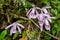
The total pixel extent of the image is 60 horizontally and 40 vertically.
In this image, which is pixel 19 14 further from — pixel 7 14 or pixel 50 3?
pixel 50 3

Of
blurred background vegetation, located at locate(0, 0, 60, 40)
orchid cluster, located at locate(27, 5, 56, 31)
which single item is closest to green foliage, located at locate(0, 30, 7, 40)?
blurred background vegetation, located at locate(0, 0, 60, 40)

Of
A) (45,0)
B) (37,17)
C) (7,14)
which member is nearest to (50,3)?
(45,0)

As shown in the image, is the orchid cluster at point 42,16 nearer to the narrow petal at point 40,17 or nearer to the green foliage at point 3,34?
the narrow petal at point 40,17

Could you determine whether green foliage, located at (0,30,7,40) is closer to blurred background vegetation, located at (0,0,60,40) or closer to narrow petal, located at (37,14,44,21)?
blurred background vegetation, located at (0,0,60,40)

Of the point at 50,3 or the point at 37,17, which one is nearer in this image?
the point at 37,17

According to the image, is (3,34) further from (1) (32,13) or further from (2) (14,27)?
(1) (32,13)

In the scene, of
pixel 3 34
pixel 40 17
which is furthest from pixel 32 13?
pixel 3 34

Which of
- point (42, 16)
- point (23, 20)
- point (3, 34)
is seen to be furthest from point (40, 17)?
point (3, 34)

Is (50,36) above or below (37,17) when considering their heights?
below

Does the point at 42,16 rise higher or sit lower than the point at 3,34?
higher
